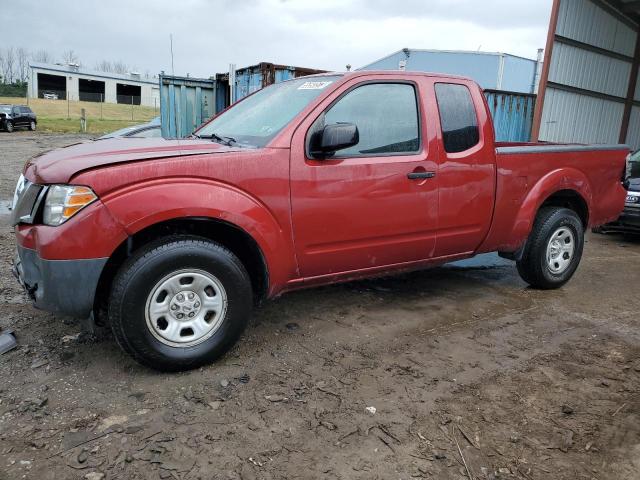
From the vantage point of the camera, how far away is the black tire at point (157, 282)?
2.84 metres

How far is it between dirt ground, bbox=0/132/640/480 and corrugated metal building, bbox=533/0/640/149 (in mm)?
8188

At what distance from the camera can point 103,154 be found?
301cm

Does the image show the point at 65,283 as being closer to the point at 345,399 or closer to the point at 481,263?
the point at 345,399

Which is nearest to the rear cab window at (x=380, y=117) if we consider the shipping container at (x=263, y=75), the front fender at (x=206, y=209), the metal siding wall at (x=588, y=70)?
the front fender at (x=206, y=209)

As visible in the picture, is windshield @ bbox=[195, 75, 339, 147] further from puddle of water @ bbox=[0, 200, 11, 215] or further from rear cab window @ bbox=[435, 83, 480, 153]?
puddle of water @ bbox=[0, 200, 11, 215]

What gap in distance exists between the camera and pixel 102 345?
3.44m

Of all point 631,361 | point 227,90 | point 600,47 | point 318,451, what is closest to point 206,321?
point 318,451

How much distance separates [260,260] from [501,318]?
2.18 m

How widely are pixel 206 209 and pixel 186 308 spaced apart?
23.9 inches

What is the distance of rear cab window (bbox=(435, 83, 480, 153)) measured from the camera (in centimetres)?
402

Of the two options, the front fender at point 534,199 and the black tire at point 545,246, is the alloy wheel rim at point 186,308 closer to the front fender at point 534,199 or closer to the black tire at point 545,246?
the front fender at point 534,199

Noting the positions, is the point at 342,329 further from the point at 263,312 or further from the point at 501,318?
the point at 501,318

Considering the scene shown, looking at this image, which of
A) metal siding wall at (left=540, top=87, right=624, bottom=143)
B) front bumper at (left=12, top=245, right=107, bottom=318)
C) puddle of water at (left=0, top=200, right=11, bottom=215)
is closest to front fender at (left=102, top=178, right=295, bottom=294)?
front bumper at (left=12, top=245, right=107, bottom=318)

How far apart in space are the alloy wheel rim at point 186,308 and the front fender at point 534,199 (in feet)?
8.94
